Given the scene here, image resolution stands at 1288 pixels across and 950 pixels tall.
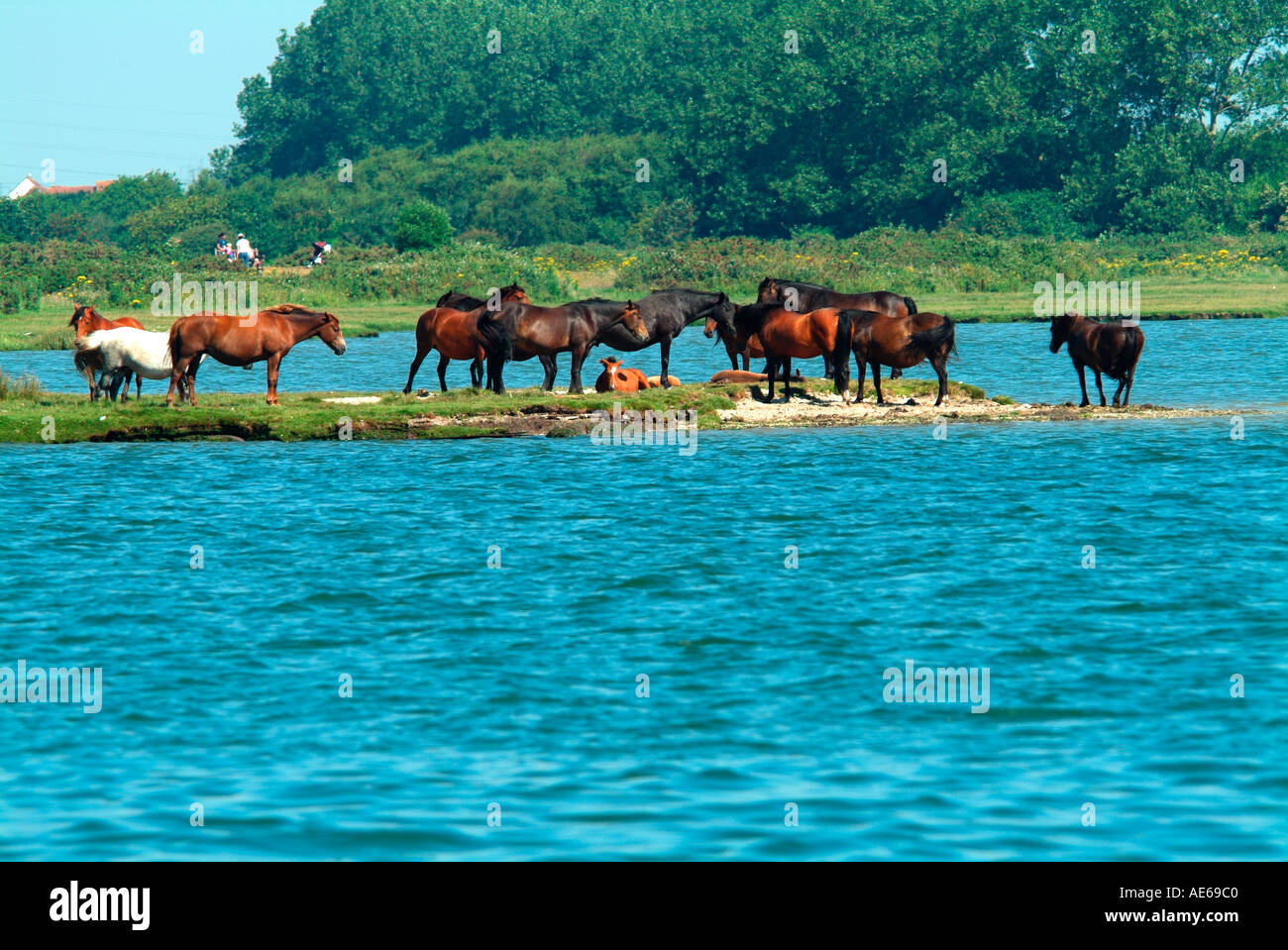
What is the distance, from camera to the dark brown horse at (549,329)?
29.1 meters

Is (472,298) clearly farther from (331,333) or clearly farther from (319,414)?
(319,414)

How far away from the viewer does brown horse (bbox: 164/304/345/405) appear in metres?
27.8

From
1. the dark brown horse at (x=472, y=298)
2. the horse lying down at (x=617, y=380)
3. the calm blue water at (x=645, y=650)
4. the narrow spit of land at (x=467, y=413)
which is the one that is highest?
the dark brown horse at (x=472, y=298)

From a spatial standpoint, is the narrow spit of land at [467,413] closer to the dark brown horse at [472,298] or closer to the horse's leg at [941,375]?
the horse's leg at [941,375]

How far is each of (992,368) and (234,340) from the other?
20020mm

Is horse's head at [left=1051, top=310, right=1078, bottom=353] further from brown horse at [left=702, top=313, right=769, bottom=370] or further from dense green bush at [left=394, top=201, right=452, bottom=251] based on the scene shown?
dense green bush at [left=394, top=201, right=452, bottom=251]

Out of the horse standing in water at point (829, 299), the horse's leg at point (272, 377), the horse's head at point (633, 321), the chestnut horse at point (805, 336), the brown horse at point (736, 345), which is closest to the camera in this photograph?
the horse's leg at point (272, 377)

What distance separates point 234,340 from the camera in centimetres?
2806

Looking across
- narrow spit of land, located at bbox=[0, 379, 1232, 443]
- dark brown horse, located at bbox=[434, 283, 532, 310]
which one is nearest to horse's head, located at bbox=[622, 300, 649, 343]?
narrow spit of land, located at bbox=[0, 379, 1232, 443]

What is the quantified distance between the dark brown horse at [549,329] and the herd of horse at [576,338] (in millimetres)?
17

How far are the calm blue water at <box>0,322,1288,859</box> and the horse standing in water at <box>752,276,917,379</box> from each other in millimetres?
5854

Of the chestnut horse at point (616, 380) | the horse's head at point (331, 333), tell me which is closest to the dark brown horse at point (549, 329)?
the chestnut horse at point (616, 380)

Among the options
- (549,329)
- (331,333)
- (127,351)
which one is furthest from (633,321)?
(127,351)

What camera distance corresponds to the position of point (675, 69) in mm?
124438
